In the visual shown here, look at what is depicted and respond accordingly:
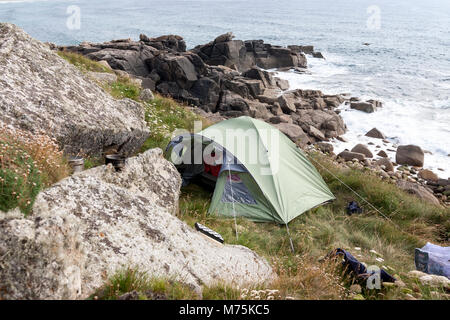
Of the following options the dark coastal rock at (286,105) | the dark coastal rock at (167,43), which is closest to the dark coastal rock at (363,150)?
the dark coastal rock at (286,105)

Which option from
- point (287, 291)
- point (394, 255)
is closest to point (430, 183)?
point (394, 255)

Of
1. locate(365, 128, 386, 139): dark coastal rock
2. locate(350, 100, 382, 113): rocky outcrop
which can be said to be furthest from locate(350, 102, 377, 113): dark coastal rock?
locate(365, 128, 386, 139): dark coastal rock

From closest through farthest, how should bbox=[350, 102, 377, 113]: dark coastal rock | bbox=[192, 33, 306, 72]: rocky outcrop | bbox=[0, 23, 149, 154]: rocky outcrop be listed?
bbox=[0, 23, 149, 154]: rocky outcrop
bbox=[350, 102, 377, 113]: dark coastal rock
bbox=[192, 33, 306, 72]: rocky outcrop

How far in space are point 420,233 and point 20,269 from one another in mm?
7907

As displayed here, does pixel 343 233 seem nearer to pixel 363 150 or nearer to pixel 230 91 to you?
pixel 363 150

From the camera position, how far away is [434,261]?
5484 millimetres

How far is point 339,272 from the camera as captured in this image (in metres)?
4.64

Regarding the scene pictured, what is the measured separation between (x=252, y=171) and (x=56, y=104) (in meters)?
4.32

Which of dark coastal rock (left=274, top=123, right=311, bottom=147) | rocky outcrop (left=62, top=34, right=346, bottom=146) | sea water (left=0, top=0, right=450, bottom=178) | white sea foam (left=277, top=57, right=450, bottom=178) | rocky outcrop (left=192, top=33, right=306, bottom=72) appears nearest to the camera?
dark coastal rock (left=274, top=123, right=311, bottom=147)

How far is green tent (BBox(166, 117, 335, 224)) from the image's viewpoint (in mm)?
7328

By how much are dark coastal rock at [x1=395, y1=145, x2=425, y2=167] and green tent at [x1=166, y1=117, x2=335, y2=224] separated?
984 cm

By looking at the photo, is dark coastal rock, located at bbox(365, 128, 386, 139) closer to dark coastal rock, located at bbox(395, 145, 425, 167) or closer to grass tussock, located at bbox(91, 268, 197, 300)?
dark coastal rock, located at bbox(395, 145, 425, 167)
